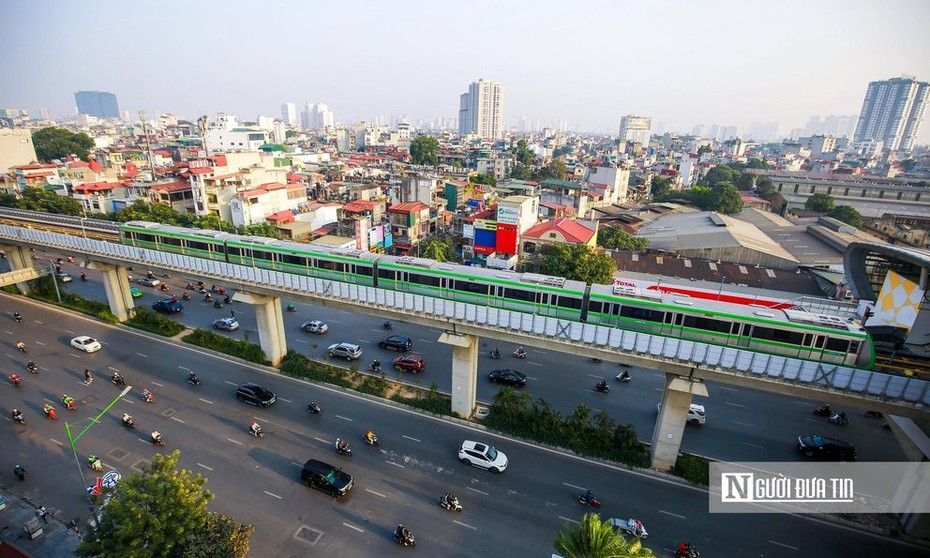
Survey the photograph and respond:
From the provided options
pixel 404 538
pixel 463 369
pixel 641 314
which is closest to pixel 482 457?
pixel 463 369

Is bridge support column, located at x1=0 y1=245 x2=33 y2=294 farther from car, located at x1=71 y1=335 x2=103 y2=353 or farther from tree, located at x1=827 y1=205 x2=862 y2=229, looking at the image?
tree, located at x1=827 y1=205 x2=862 y2=229

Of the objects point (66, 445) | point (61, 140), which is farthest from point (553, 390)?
point (61, 140)

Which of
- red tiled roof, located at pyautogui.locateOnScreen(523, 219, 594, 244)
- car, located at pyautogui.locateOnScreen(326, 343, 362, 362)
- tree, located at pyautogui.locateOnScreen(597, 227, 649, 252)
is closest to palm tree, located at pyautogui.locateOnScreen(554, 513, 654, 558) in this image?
car, located at pyautogui.locateOnScreen(326, 343, 362, 362)

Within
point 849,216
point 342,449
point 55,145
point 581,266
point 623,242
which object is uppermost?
point 55,145

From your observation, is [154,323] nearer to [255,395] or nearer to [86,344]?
[86,344]

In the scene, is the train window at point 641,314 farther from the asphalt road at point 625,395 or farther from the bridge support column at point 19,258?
the bridge support column at point 19,258

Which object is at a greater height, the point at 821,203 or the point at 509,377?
the point at 821,203

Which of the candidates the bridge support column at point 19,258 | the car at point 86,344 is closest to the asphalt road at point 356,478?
the car at point 86,344

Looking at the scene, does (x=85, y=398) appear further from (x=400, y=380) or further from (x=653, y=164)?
(x=653, y=164)
